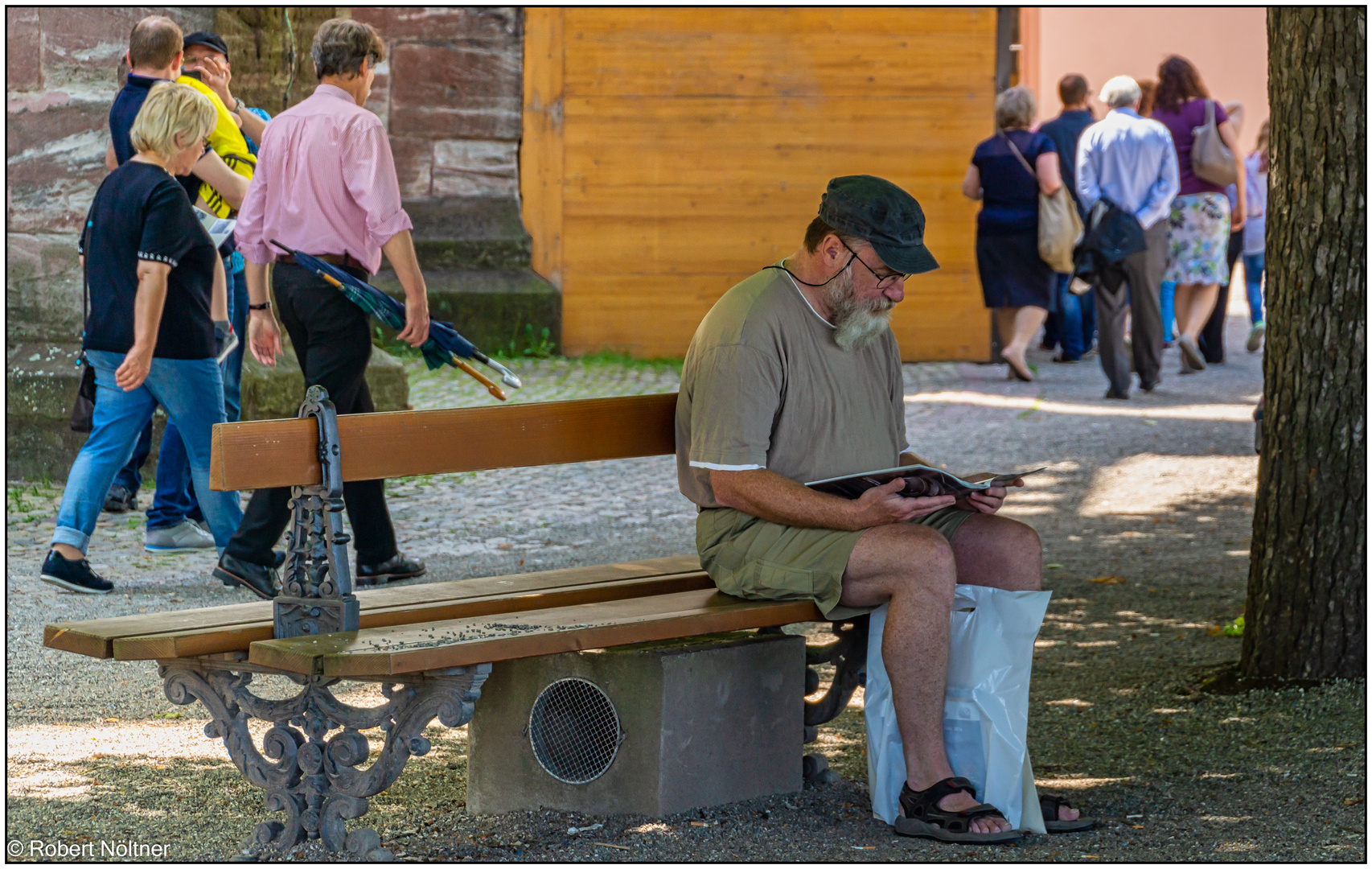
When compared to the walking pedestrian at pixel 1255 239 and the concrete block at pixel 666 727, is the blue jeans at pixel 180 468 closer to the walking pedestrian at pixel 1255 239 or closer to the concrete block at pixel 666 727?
the concrete block at pixel 666 727

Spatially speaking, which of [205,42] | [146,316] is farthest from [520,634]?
[205,42]

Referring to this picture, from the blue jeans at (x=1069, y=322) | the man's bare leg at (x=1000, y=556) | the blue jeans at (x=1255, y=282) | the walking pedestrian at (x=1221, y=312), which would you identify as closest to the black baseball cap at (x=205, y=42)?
the man's bare leg at (x=1000, y=556)

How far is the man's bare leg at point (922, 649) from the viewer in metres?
3.72

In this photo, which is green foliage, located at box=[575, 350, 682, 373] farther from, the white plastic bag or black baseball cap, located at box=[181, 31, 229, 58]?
the white plastic bag

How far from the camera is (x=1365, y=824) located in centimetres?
385

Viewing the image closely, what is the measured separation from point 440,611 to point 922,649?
3.67 ft

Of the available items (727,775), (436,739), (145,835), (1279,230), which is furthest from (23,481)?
(1279,230)

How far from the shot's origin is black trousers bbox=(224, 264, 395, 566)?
5.70 meters

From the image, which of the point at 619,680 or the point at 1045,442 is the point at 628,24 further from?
the point at 619,680

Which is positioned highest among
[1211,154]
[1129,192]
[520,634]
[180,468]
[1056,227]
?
[1211,154]

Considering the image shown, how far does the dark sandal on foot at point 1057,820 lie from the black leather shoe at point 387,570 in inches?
114

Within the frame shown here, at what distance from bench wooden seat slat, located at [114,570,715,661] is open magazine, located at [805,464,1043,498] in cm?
56

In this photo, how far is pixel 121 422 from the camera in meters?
6.01

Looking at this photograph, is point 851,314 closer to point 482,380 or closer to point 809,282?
point 809,282
